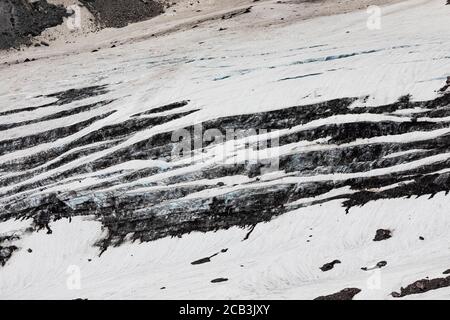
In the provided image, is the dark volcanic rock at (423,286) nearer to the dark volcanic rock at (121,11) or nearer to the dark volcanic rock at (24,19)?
the dark volcanic rock at (121,11)

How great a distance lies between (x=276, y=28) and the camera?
3991 centimetres

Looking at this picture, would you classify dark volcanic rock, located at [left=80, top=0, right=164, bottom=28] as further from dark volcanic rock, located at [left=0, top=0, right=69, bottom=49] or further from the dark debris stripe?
the dark debris stripe

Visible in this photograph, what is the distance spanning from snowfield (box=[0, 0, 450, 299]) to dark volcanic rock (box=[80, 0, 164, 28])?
9.88 metres

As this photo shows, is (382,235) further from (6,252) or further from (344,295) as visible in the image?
(6,252)

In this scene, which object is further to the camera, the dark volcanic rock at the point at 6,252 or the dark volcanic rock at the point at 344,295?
the dark volcanic rock at the point at 6,252

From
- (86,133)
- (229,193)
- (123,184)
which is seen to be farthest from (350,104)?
(86,133)

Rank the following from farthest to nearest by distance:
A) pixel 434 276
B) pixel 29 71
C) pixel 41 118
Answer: pixel 29 71 < pixel 41 118 < pixel 434 276

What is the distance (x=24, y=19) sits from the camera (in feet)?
147

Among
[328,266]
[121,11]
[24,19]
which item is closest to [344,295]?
[328,266]

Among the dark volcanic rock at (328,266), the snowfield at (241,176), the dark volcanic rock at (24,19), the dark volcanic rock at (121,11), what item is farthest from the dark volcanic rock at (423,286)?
the dark volcanic rock at (24,19)

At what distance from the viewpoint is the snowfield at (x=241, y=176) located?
22.5 m

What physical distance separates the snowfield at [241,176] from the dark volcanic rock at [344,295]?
17cm
